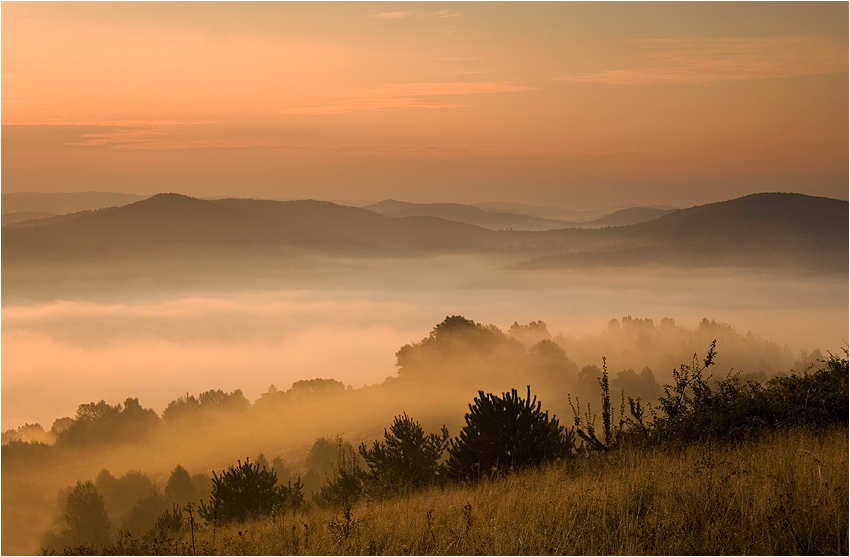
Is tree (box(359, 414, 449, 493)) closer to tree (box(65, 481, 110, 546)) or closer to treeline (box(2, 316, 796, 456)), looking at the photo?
tree (box(65, 481, 110, 546))

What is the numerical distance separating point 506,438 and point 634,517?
6832mm

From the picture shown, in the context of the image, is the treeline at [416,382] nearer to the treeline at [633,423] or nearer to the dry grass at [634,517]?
the treeline at [633,423]

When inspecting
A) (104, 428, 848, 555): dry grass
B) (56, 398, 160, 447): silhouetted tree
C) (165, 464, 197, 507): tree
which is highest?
(104, 428, 848, 555): dry grass

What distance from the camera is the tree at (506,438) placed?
14094 mm

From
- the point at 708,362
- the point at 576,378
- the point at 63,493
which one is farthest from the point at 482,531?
the point at 576,378

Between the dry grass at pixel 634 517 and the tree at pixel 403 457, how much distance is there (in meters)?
7.73

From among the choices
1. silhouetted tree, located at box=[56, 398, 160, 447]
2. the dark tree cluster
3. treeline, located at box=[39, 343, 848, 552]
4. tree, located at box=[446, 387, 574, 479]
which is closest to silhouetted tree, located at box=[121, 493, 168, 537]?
silhouetted tree, located at box=[56, 398, 160, 447]

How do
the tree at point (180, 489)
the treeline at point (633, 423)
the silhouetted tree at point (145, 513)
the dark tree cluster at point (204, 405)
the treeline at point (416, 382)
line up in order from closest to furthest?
1. the treeline at point (633, 423)
2. the silhouetted tree at point (145, 513)
3. the tree at point (180, 489)
4. the treeline at point (416, 382)
5. the dark tree cluster at point (204, 405)

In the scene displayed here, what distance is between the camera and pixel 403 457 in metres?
21.8

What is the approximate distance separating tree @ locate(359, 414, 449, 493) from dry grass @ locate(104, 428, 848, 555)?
7734 millimetres

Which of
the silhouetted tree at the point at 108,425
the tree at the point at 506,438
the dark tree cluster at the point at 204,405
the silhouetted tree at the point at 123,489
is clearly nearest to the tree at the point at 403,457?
the tree at the point at 506,438

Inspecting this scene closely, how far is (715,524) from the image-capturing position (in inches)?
263

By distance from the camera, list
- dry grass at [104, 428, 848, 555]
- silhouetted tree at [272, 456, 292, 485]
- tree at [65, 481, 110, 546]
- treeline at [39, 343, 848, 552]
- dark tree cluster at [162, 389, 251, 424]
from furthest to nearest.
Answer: dark tree cluster at [162, 389, 251, 424] → silhouetted tree at [272, 456, 292, 485] → tree at [65, 481, 110, 546] → treeline at [39, 343, 848, 552] → dry grass at [104, 428, 848, 555]

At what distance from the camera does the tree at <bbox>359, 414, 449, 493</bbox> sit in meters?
18.3
